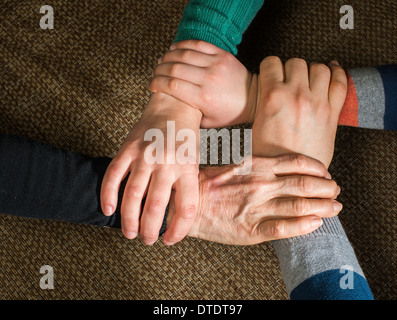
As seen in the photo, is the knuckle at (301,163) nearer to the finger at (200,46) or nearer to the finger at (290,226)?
the finger at (290,226)

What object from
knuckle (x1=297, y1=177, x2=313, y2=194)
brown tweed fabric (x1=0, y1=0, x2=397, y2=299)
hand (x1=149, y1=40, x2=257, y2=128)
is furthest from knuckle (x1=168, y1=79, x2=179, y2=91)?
knuckle (x1=297, y1=177, x2=313, y2=194)

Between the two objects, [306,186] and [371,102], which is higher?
[371,102]

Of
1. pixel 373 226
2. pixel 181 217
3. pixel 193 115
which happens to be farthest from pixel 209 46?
pixel 373 226

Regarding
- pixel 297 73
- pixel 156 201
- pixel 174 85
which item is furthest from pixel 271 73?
pixel 156 201

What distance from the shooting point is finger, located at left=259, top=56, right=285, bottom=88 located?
0.60m

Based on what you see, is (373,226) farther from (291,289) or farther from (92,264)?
(92,264)

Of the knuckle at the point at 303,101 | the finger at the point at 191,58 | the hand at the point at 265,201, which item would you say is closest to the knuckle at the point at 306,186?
the hand at the point at 265,201

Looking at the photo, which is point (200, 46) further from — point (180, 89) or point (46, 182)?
point (46, 182)

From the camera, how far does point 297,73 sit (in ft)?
1.98

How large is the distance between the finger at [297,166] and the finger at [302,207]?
0.04 meters

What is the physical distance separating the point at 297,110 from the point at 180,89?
162mm

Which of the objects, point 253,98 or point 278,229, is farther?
point 253,98

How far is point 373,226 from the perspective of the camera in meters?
0.61

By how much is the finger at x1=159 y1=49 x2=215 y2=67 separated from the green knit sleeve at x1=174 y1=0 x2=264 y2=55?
1.5 inches
